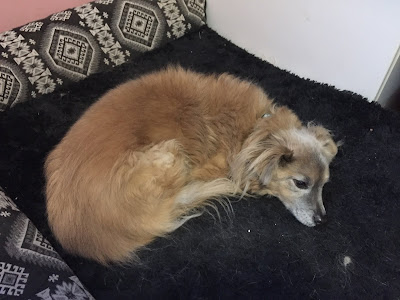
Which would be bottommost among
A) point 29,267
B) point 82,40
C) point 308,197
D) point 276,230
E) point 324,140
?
point 29,267

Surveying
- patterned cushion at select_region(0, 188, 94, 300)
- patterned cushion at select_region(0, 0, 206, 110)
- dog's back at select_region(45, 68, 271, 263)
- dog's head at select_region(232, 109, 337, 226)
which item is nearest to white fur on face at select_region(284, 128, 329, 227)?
dog's head at select_region(232, 109, 337, 226)

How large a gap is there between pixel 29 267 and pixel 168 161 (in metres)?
0.70

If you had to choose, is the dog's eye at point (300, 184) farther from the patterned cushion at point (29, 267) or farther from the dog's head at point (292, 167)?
the patterned cushion at point (29, 267)

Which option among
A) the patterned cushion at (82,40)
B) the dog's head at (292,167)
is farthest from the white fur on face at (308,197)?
the patterned cushion at (82,40)

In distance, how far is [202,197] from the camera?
6.51ft

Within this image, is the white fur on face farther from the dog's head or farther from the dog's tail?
the dog's tail

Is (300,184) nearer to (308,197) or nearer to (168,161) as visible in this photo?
(308,197)

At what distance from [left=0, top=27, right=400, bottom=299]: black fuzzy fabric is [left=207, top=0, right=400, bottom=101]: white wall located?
0.49 feet

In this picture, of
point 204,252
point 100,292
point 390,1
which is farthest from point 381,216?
point 100,292

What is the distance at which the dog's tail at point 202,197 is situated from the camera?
1949 millimetres

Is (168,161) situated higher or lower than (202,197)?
higher

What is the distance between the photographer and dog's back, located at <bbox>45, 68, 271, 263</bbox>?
1.70m

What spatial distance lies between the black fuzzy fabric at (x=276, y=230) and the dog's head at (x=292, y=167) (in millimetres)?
95

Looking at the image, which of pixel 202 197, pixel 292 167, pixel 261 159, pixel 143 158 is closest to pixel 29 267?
pixel 143 158
